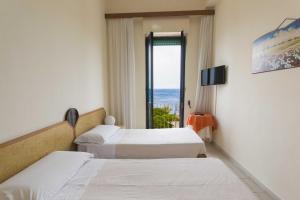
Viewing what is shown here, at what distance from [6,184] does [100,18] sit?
350 centimetres

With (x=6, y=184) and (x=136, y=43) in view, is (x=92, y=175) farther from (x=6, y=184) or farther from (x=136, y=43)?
(x=136, y=43)

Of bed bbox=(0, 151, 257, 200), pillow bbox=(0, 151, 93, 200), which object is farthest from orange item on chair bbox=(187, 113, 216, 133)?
pillow bbox=(0, 151, 93, 200)

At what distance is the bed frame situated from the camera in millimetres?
1486

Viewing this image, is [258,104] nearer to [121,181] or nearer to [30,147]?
[121,181]

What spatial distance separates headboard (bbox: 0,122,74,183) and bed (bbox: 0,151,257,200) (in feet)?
0.34

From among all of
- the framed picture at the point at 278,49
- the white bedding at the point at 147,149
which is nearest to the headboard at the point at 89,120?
the white bedding at the point at 147,149

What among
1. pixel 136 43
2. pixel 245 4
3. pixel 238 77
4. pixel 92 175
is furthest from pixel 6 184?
pixel 136 43

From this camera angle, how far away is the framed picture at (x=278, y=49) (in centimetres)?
194

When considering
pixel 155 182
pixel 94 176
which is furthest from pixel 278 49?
pixel 94 176

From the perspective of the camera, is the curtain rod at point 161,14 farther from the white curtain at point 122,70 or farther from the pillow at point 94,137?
the pillow at point 94,137

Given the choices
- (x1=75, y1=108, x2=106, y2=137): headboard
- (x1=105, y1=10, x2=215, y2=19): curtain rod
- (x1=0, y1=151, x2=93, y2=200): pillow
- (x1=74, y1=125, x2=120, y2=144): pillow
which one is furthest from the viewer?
(x1=105, y1=10, x2=215, y2=19): curtain rod

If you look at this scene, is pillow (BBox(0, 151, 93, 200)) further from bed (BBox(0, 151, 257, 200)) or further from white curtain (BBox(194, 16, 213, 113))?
white curtain (BBox(194, 16, 213, 113))

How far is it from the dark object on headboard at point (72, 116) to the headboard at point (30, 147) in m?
0.09

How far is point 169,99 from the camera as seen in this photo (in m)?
5.48
